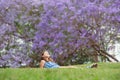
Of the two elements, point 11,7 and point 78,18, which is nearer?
point 78,18

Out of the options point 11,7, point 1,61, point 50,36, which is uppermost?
point 11,7

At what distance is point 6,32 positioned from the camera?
1911 centimetres

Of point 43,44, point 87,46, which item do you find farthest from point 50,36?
point 87,46

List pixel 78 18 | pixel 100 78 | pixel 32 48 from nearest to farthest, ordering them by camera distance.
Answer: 1. pixel 100 78
2. pixel 78 18
3. pixel 32 48

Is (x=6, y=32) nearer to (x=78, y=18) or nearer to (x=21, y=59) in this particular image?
(x=21, y=59)

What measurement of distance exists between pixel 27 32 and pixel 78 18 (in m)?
3.16

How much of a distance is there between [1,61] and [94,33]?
5088 mm

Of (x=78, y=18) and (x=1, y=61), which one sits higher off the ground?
(x=78, y=18)

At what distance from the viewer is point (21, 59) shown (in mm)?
19250

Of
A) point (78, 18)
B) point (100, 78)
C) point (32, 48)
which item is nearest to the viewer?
point (100, 78)

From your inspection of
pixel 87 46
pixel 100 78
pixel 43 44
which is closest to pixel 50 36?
pixel 43 44

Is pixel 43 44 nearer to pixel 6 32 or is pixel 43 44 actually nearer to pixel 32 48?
pixel 32 48

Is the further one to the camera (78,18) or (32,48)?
(32,48)

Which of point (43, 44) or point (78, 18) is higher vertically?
point (78, 18)
